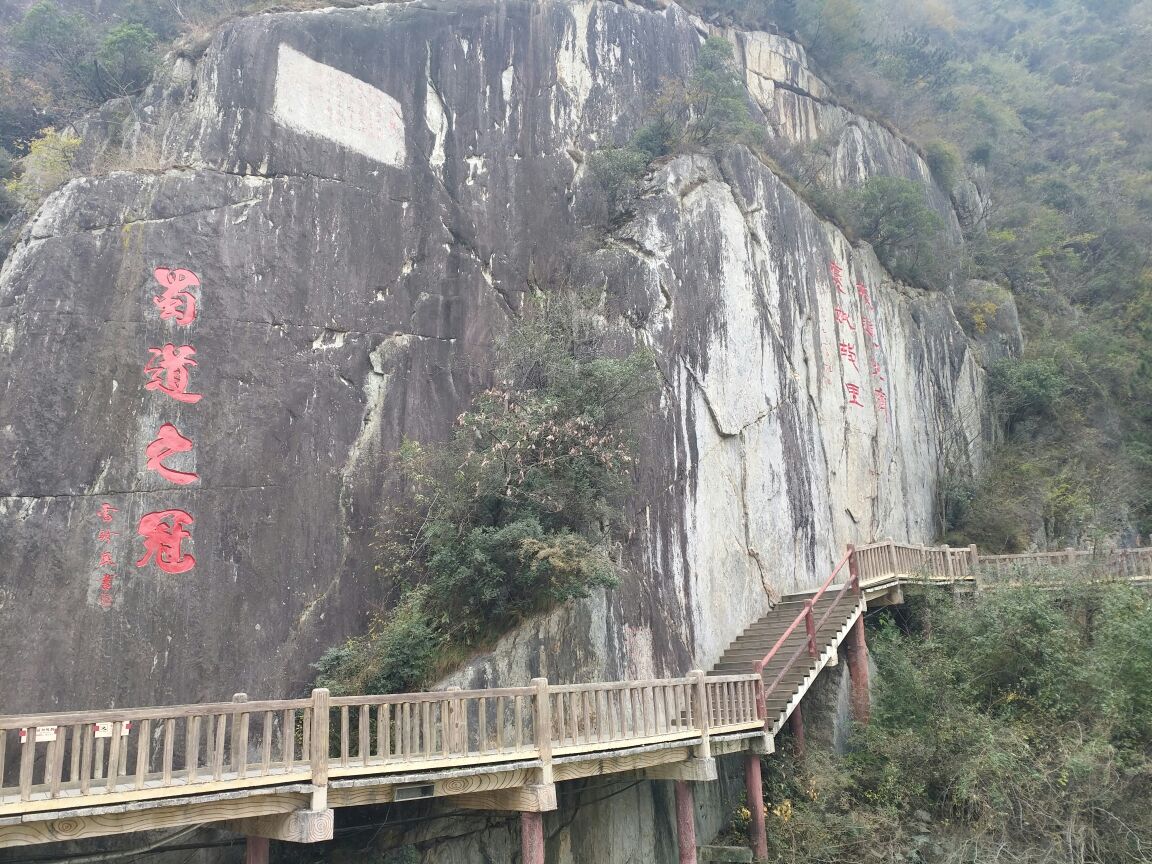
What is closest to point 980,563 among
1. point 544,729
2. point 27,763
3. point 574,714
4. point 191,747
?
point 574,714

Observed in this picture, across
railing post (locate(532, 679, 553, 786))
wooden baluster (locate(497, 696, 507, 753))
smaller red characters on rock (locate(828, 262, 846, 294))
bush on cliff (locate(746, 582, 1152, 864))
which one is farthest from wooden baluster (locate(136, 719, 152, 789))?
smaller red characters on rock (locate(828, 262, 846, 294))

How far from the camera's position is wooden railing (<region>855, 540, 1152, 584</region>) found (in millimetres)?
13672

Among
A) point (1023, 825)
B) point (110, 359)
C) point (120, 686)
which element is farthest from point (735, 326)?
point (120, 686)

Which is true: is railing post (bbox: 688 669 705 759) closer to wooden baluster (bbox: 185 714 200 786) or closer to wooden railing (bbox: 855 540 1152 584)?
wooden railing (bbox: 855 540 1152 584)

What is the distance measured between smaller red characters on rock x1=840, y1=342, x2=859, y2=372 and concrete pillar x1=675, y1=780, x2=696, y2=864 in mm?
11005

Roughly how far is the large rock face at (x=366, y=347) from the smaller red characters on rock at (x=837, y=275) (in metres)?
0.18

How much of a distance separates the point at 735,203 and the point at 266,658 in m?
11.6

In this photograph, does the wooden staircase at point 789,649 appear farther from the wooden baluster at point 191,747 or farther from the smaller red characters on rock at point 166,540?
the smaller red characters on rock at point 166,540

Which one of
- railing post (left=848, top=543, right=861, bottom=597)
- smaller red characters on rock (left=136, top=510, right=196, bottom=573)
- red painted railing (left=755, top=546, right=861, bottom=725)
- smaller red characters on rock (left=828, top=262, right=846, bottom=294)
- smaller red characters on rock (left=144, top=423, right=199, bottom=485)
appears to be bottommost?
red painted railing (left=755, top=546, right=861, bottom=725)

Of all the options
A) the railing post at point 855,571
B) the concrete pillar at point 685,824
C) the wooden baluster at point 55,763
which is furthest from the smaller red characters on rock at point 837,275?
the wooden baluster at point 55,763

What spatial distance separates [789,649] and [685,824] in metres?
3.39

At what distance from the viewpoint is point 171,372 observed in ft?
36.0

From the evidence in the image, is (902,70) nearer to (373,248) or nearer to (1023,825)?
(373,248)

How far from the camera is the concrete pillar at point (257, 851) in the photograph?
296 inches
